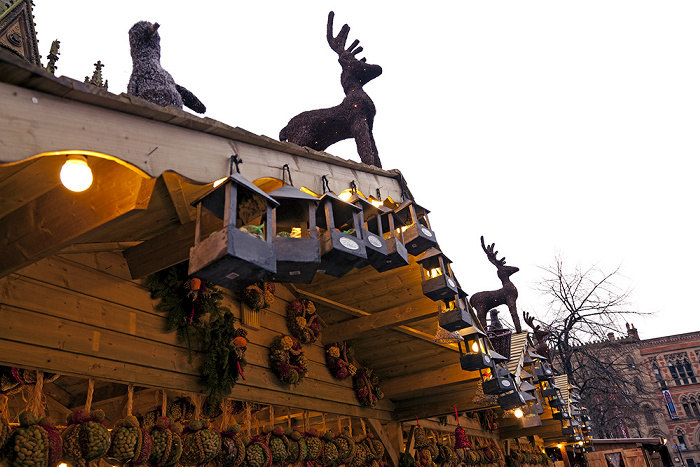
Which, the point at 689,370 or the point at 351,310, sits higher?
the point at 689,370

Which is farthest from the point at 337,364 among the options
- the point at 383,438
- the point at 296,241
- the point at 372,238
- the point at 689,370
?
the point at 689,370

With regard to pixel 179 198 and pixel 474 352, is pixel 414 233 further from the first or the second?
pixel 474 352

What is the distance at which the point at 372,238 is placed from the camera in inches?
115

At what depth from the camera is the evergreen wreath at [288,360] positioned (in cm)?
501

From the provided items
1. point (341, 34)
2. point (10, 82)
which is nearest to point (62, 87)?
point (10, 82)

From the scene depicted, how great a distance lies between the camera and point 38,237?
8.80ft

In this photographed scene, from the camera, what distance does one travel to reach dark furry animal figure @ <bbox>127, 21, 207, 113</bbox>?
13.8 ft

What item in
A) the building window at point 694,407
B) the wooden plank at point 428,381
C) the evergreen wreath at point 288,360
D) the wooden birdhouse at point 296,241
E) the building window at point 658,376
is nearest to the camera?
the wooden birdhouse at point 296,241

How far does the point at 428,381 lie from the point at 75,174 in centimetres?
523

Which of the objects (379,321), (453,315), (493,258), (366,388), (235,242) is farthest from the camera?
(493,258)

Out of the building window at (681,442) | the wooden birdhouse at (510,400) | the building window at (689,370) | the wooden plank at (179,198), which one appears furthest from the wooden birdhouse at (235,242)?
the building window at (689,370)

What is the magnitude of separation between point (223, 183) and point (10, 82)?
0.87 meters

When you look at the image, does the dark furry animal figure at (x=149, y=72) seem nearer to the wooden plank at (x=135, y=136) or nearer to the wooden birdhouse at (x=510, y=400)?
the wooden plank at (x=135, y=136)

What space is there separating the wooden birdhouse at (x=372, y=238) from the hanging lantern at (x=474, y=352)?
2.34 meters
